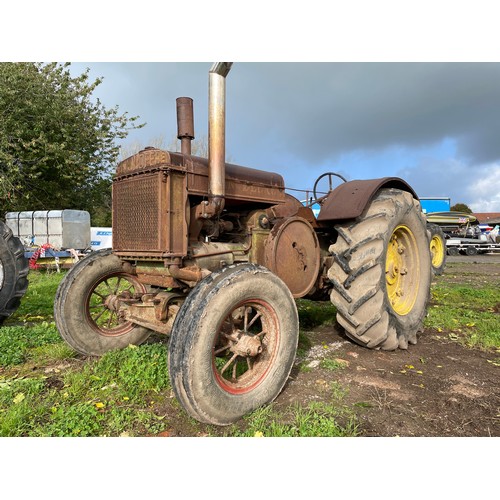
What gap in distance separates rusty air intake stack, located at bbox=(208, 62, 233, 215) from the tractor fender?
127 cm

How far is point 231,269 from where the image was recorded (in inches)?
104

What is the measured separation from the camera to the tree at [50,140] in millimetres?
13172

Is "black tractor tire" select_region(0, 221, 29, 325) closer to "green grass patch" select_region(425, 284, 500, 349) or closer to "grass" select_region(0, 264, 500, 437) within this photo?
"grass" select_region(0, 264, 500, 437)

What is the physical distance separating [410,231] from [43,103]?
1433 centimetres

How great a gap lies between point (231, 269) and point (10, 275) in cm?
366

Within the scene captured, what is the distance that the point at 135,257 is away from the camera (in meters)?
3.17

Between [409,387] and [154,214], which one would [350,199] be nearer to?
[409,387]

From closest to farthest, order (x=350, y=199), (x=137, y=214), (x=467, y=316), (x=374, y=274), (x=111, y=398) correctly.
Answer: (x=111, y=398) → (x=137, y=214) → (x=374, y=274) → (x=350, y=199) → (x=467, y=316)

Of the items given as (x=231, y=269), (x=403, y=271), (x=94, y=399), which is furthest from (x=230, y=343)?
(x=403, y=271)

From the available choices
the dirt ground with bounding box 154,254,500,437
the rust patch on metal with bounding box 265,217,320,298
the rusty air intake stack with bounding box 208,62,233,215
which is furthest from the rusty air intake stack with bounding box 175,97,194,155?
the dirt ground with bounding box 154,254,500,437

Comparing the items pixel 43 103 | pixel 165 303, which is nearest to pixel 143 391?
pixel 165 303

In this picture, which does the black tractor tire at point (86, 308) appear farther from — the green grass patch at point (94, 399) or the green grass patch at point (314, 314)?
the green grass patch at point (314, 314)

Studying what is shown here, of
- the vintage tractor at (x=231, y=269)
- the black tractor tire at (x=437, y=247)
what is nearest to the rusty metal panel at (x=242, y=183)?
the vintage tractor at (x=231, y=269)

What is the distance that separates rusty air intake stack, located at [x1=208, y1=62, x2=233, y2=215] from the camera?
9.41 feet
